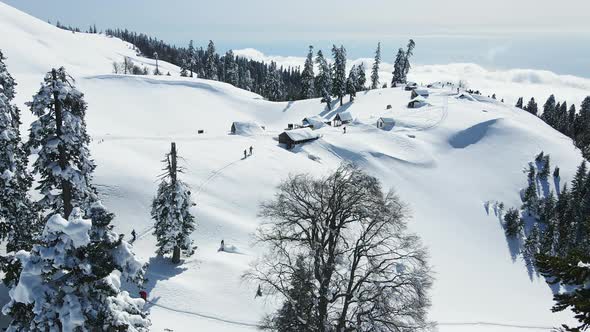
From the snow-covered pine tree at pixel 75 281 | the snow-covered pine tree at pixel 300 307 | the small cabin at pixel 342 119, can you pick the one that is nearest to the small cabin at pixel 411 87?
the small cabin at pixel 342 119

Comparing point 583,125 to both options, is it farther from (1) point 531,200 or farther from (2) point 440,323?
(2) point 440,323

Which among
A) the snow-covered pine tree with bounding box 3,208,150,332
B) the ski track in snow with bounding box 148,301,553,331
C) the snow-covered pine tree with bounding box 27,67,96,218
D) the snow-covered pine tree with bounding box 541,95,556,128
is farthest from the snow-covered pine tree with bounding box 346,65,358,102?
the snow-covered pine tree with bounding box 3,208,150,332

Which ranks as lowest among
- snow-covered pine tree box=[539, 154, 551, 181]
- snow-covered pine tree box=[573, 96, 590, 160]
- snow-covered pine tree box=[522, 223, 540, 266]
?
snow-covered pine tree box=[522, 223, 540, 266]

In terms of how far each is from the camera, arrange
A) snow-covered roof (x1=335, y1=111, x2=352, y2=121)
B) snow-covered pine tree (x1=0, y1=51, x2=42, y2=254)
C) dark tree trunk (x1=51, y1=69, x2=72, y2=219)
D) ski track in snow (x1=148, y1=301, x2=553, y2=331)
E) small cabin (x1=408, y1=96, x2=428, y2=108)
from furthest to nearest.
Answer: small cabin (x1=408, y1=96, x2=428, y2=108), snow-covered roof (x1=335, y1=111, x2=352, y2=121), ski track in snow (x1=148, y1=301, x2=553, y2=331), snow-covered pine tree (x1=0, y1=51, x2=42, y2=254), dark tree trunk (x1=51, y1=69, x2=72, y2=219)

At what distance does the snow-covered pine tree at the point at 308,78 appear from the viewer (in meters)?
113

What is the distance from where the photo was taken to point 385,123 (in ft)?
273

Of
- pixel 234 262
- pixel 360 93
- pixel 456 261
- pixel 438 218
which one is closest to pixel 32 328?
pixel 234 262

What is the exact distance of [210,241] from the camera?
127ft

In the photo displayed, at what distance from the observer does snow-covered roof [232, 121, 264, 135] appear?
71938 millimetres

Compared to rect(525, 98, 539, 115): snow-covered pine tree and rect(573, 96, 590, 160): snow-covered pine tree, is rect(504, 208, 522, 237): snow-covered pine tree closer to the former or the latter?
rect(573, 96, 590, 160): snow-covered pine tree

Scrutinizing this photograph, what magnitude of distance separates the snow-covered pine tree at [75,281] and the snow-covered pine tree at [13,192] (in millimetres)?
14492

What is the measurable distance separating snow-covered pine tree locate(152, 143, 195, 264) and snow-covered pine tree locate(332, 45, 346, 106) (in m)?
75.9

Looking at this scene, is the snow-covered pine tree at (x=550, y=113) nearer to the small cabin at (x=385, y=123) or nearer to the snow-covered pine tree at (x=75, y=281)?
the small cabin at (x=385, y=123)

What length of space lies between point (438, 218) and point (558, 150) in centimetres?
4107
